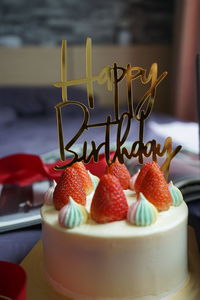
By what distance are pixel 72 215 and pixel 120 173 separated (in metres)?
0.22

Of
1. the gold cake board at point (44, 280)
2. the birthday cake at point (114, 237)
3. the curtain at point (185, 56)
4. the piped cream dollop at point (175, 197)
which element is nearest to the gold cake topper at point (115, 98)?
the birthday cake at point (114, 237)

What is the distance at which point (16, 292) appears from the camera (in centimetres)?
72

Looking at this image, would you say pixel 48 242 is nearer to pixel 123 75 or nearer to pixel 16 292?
pixel 16 292

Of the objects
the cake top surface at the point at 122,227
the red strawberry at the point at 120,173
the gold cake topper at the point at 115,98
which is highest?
the gold cake topper at the point at 115,98

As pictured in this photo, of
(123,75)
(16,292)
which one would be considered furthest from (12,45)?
(16,292)

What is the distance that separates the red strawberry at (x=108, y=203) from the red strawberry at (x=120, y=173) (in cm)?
15

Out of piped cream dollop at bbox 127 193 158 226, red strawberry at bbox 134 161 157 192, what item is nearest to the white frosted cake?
piped cream dollop at bbox 127 193 158 226

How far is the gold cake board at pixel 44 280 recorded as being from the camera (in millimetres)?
851

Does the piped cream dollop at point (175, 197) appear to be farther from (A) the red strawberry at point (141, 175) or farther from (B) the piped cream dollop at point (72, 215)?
(B) the piped cream dollop at point (72, 215)

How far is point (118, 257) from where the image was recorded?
809mm

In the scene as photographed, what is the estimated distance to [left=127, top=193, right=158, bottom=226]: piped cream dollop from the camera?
82 cm

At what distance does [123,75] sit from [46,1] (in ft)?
9.95

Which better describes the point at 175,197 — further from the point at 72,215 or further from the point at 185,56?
the point at 185,56

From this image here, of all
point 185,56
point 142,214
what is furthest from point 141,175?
point 185,56
